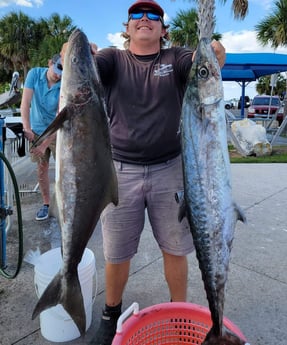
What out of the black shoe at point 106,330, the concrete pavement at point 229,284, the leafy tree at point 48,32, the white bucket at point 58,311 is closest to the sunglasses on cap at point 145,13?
the white bucket at point 58,311

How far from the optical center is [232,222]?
1779mm

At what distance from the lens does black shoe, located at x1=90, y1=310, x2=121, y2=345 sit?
2338mm

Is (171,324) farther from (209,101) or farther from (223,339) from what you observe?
(209,101)

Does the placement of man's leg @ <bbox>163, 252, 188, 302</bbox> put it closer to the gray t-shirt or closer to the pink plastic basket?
the pink plastic basket

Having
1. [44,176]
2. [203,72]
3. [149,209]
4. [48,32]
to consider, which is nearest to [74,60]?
[203,72]

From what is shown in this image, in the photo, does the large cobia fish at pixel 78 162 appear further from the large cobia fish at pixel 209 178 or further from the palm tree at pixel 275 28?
the palm tree at pixel 275 28

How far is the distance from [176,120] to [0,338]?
73.4 inches

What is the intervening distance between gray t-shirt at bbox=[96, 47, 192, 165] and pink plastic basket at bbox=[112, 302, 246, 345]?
87 centimetres

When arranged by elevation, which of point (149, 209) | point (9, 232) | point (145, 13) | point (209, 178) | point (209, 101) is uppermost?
point (145, 13)

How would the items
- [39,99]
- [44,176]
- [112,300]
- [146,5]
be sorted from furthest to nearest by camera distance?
[44,176] → [39,99] → [112,300] → [146,5]

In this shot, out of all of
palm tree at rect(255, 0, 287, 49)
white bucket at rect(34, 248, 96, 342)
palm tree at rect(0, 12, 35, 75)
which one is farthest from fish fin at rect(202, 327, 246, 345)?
palm tree at rect(0, 12, 35, 75)

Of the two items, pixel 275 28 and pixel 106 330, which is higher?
pixel 275 28

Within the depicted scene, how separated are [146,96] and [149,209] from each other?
73cm

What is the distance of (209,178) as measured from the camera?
5.64ft
